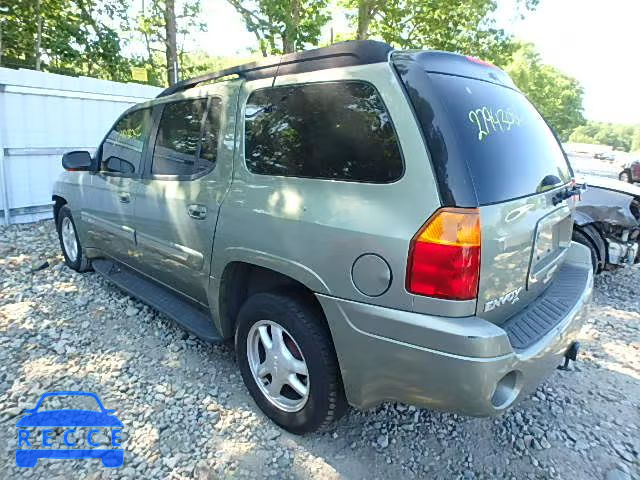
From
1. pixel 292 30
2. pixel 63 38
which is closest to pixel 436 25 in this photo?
pixel 292 30

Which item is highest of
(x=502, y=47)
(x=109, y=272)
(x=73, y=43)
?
(x=502, y=47)

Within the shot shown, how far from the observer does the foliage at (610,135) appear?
105 metres

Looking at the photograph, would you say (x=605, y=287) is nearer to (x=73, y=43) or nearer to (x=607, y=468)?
(x=607, y=468)

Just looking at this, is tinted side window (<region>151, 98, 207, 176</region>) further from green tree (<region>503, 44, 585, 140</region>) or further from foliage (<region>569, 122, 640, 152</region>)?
foliage (<region>569, 122, 640, 152</region>)

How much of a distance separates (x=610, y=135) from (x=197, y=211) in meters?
137

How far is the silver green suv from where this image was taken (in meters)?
1.70

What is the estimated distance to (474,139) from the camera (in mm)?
1811

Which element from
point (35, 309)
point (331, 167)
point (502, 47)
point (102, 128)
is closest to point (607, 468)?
point (331, 167)

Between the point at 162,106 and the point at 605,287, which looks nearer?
the point at 162,106

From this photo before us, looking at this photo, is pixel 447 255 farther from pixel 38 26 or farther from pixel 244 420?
pixel 38 26

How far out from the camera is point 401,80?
182cm

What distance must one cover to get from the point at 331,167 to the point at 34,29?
14.3 m

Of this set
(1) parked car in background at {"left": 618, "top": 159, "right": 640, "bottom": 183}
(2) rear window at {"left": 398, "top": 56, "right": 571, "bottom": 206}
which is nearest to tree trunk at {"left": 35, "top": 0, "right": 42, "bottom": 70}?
(2) rear window at {"left": 398, "top": 56, "right": 571, "bottom": 206}

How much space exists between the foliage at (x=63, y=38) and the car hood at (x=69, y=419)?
1304 centimetres
